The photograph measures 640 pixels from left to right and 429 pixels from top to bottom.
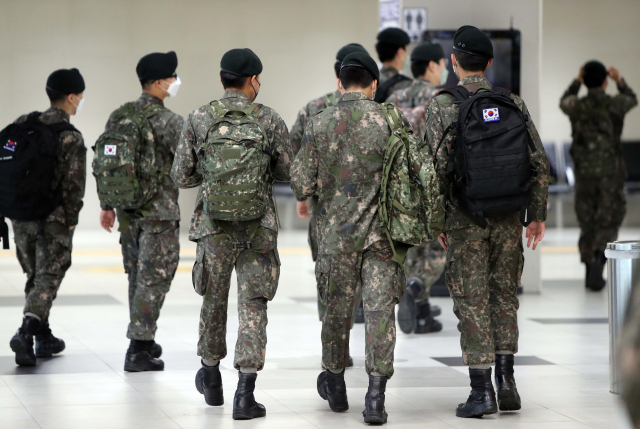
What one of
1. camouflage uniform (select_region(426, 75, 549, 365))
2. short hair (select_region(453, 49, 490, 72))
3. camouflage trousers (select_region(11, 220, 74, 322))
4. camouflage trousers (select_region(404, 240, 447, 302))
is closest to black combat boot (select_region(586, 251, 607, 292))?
camouflage trousers (select_region(404, 240, 447, 302))

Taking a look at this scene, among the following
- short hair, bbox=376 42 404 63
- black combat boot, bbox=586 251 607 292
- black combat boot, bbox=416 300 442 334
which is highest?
short hair, bbox=376 42 404 63

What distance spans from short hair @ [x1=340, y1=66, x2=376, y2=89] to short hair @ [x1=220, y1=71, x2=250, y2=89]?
48 cm

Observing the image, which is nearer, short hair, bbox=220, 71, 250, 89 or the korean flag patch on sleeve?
the korean flag patch on sleeve

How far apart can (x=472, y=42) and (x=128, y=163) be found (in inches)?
80.7

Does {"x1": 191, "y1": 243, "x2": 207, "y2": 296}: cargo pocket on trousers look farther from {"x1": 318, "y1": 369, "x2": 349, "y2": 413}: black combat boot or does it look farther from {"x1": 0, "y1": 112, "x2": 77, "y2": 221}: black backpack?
{"x1": 0, "y1": 112, "x2": 77, "y2": 221}: black backpack

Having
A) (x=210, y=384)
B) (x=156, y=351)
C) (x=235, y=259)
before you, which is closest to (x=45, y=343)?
(x=156, y=351)

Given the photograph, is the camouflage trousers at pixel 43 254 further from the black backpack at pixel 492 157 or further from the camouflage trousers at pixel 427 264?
the black backpack at pixel 492 157

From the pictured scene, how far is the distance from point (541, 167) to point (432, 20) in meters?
4.51

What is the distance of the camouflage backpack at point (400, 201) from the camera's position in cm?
378

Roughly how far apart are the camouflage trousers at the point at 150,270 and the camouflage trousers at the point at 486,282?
1.77m

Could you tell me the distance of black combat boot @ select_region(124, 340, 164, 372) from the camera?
501cm

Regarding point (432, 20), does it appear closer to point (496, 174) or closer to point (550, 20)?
point (496, 174)

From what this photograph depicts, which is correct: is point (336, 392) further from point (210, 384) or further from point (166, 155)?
point (166, 155)

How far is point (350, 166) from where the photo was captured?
3.84 meters
